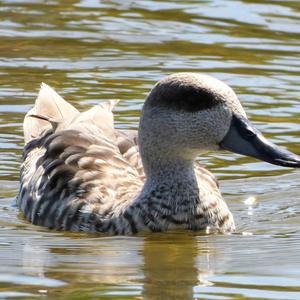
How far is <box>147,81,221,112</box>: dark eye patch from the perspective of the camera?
1031 centimetres

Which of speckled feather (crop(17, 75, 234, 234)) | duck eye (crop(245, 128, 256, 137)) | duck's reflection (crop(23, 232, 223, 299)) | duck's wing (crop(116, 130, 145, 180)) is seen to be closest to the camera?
duck's reflection (crop(23, 232, 223, 299))

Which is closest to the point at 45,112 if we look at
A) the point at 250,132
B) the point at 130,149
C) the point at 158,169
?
the point at 130,149


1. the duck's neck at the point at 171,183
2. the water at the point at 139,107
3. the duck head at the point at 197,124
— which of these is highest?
the duck head at the point at 197,124

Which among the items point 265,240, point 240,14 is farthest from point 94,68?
point 265,240

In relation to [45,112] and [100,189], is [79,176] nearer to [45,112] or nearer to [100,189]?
[100,189]

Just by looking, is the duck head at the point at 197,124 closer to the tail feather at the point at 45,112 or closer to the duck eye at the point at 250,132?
the duck eye at the point at 250,132

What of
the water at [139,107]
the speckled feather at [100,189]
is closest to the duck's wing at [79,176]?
the speckled feather at [100,189]

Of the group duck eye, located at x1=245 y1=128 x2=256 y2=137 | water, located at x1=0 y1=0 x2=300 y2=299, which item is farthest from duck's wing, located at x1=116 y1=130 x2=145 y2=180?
duck eye, located at x1=245 y1=128 x2=256 y2=137

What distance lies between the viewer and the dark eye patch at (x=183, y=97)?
33.8ft

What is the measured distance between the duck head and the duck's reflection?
66 cm

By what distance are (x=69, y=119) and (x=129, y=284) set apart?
3.66 m

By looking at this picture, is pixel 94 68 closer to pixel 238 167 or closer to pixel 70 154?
pixel 238 167

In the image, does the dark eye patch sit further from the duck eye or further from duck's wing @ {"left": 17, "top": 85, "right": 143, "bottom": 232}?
duck's wing @ {"left": 17, "top": 85, "right": 143, "bottom": 232}

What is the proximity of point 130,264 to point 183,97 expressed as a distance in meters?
1.48
